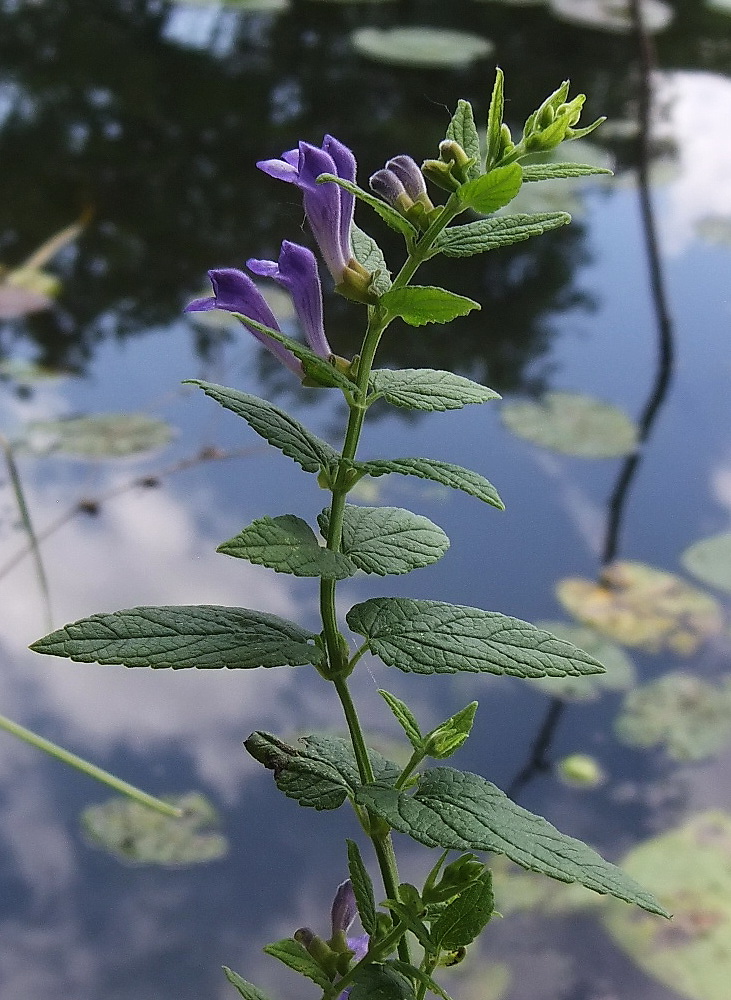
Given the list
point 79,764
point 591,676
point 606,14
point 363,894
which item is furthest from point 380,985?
point 606,14

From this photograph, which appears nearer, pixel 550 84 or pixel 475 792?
pixel 475 792

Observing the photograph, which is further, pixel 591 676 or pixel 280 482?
pixel 280 482

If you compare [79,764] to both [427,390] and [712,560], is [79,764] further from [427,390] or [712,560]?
[712,560]

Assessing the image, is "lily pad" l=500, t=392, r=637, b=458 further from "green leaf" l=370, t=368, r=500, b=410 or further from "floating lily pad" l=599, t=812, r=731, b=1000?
"green leaf" l=370, t=368, r=500, b=410

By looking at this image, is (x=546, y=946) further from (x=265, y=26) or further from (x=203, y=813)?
(x=265, y=26)

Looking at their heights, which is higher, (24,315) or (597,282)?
(597,282)

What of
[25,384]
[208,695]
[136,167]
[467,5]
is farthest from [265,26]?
[208,695]

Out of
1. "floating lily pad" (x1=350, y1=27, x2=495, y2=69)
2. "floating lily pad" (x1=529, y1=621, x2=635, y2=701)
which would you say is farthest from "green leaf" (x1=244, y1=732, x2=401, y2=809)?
"floating lily pad" (x1=350, y1=27, x2=495, y2=69)
